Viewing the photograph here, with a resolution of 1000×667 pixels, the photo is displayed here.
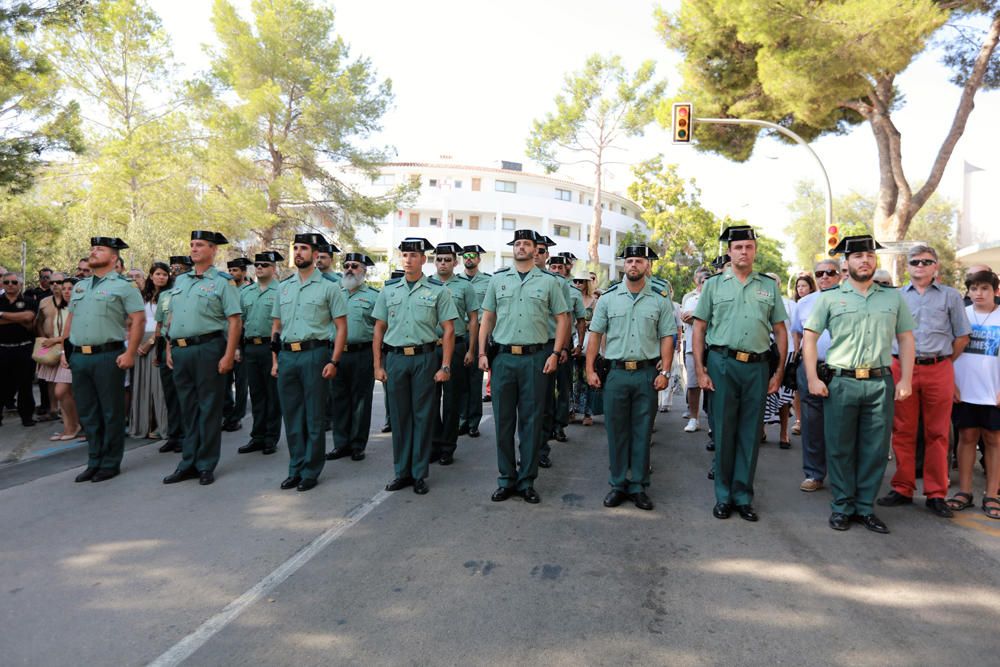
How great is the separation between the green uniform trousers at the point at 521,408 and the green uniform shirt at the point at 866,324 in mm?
2269

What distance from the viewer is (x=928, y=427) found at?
5.15m

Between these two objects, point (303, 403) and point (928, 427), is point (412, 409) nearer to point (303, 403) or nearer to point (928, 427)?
point (303, 403)

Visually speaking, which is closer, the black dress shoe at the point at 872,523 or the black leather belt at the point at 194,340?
the black dress shoe at the point at 872,523

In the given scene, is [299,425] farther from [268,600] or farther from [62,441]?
[62,441]

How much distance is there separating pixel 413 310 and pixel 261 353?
2680 millimetres

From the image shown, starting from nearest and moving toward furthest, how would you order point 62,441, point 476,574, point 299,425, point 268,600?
point 268,600 < point 476,574 < point 299,425 < point 62,441

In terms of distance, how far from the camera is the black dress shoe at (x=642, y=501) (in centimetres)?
493

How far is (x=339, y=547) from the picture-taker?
4.06 meters

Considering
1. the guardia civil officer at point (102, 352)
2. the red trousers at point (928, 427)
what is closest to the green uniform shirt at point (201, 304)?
the guardia civil officer at point (102, 352)

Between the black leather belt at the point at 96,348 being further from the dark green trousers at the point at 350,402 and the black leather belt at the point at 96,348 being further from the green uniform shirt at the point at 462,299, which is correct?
the green uniform shirt at the point at 462,299

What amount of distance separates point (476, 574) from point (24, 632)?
90.4 inches

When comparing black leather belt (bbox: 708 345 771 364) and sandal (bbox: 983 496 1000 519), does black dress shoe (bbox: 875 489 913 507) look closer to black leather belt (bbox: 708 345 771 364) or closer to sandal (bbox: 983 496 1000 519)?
sandal (bbox: 983 496 1000 519)

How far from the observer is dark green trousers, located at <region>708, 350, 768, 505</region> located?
15.6ft

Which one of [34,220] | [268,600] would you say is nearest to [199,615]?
[268,600]
